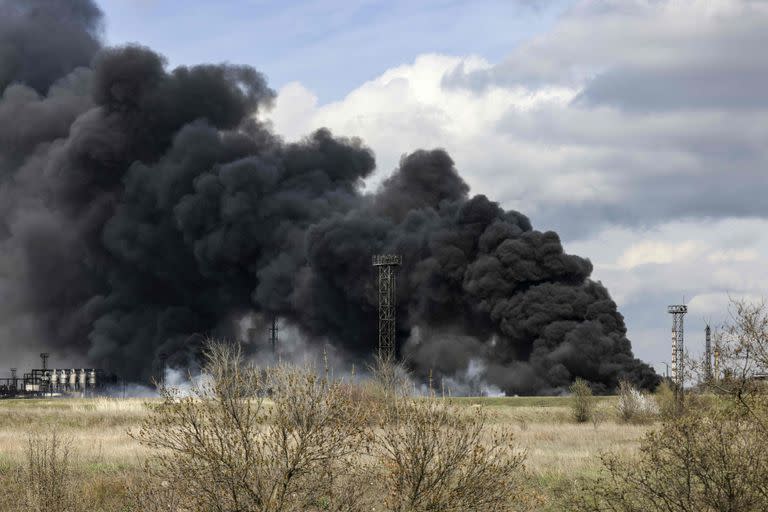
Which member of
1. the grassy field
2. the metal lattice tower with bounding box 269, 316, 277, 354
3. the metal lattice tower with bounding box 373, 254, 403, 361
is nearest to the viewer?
the grassy field

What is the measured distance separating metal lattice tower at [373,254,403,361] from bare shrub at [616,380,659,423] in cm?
3042

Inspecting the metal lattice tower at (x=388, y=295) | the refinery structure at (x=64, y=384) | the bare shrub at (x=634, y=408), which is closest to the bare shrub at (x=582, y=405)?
the bare shrub at (x=634, y=408)

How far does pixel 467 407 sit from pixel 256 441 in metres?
21.8

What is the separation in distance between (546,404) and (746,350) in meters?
56.1

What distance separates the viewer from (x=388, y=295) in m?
89.4

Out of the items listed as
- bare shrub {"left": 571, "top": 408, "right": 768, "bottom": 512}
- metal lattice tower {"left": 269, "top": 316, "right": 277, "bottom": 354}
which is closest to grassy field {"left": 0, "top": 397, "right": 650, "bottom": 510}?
bare shrub {"left": 571, "top": 408, "right": 768, "bottom": 512}

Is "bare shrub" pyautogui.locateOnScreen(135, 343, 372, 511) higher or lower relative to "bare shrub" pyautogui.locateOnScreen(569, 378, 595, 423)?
higher

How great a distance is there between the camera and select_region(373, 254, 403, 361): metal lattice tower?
88188mm

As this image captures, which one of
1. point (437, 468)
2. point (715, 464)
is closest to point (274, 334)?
point (437, 468)

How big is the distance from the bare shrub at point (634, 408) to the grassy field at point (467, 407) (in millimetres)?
755

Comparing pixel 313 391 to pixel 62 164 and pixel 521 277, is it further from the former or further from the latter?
pixel 62 164

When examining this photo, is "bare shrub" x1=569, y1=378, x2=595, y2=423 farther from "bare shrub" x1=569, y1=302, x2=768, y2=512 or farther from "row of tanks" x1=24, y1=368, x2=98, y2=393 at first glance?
"row of tanks" x1=24, y1=368, x2=98, y2=393

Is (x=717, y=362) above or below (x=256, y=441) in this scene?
above

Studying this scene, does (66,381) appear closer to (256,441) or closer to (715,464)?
(256,441)
